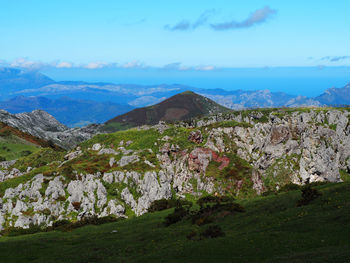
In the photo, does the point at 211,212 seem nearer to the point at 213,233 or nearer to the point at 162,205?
the point at 213,233

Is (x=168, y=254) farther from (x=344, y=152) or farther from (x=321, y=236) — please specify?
(x=344, y=152)

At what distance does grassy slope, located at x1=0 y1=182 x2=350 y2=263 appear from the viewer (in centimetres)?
3244

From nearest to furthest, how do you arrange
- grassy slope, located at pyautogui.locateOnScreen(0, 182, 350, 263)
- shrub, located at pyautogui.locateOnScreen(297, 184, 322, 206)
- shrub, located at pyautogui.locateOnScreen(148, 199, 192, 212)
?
grassy slope, located at pyautogui.locateOnScreen(0, 182, 350, 263), shrub, located at pyautogui.locateOnScreen(297, 184, 322, 206), shrub, located at pyautogui.locateOnScreen(148, 199, 192, 212)

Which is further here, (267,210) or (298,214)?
(267,210)

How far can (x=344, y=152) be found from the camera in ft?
472

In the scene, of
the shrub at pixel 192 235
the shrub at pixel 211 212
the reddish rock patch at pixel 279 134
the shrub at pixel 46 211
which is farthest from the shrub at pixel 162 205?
the reddish rock patch at pixel 279 134

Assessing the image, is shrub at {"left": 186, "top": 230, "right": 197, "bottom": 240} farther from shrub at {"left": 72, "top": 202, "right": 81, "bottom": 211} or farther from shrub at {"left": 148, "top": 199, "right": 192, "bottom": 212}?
shrub at {"left": 72, "top": 202, "right": 81, "bottom": 211}

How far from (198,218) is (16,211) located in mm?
61648

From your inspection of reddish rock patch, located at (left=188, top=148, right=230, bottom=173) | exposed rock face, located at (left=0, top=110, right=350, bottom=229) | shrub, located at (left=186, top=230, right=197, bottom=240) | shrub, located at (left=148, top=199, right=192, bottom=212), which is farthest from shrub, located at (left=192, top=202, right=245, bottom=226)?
reddish rock patch, located at (left=188, top=148, right=230, bottom=173)

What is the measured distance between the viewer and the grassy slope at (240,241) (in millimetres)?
32438

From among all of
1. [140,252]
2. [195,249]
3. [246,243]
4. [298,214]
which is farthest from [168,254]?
[298,214]

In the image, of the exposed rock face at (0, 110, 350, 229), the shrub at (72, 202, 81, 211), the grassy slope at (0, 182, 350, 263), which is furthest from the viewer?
the exposed rock face at (0, 110, 350, 229)

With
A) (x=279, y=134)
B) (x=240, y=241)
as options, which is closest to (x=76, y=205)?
(x=240, y=241)

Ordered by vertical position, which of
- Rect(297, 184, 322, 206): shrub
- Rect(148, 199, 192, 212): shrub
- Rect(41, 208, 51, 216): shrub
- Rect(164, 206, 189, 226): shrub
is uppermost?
Rect(297, 184, 322, 206): shrub
